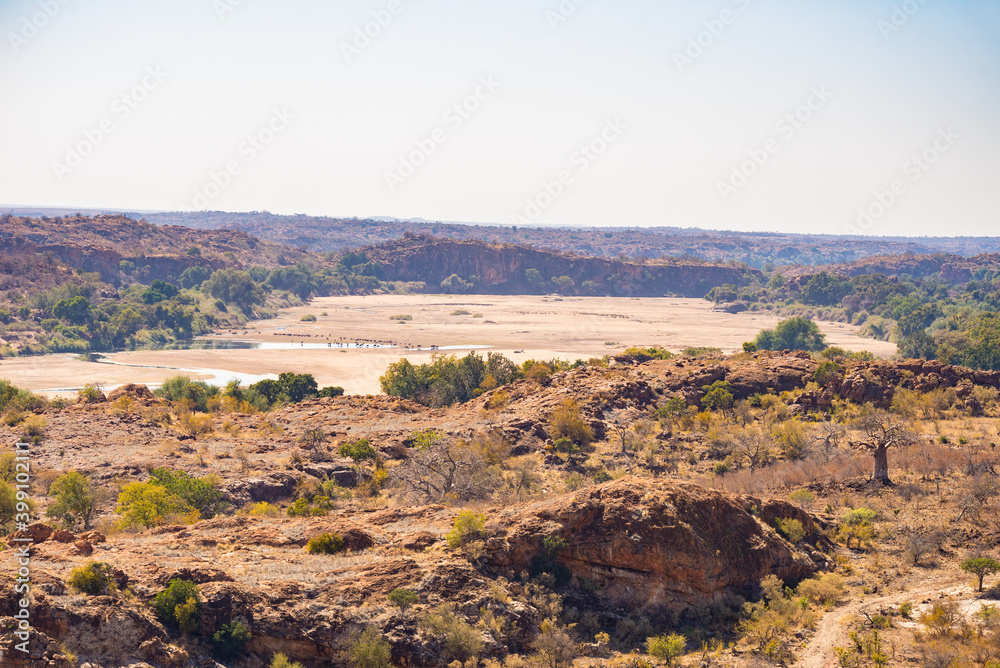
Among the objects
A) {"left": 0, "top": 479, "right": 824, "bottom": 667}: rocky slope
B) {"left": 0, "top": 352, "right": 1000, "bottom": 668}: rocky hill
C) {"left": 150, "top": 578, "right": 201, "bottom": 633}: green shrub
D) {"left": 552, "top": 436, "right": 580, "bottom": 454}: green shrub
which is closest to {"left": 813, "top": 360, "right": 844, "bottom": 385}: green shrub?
{"left": 0, "top": 352, "right": 1000, "bottom": 668}: rocky hill

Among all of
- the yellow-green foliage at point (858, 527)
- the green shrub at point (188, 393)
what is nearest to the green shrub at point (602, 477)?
the yellow-green foliage at point (858, 527)

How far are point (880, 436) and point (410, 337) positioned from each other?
71.9m

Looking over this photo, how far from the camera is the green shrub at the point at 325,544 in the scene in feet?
64.2

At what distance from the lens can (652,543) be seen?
63.3 feet

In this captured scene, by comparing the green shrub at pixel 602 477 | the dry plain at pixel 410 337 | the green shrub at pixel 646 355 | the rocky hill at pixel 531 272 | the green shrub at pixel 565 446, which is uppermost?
the rocky hill at pixel 531 272

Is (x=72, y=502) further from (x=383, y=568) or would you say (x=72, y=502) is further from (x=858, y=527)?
(x=858, y=527)

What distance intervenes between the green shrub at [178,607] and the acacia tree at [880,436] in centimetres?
2259

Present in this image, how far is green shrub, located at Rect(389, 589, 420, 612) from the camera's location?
17.5 m

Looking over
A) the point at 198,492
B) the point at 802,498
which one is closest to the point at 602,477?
the point at 802,498

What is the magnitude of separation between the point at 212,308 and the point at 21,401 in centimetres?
7413

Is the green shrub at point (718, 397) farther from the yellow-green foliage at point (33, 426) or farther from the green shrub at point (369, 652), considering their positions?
the yellow-green foliage at point (33, 426)

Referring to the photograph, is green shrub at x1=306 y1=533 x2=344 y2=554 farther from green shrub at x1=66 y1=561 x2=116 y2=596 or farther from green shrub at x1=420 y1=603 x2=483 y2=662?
green shrub at x1=66 y1=561 x2=116 y2=596

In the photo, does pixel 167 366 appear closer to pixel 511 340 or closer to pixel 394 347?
pixel 394 347

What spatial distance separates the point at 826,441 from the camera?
107 feet
